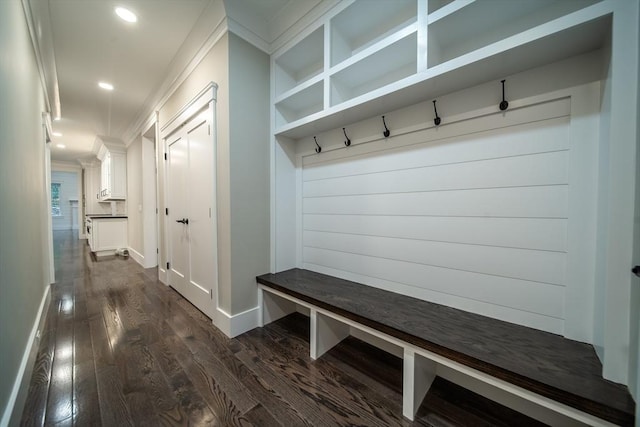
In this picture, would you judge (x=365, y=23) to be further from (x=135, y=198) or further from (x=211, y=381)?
(x=135, y=198)

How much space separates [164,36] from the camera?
2.14 metres

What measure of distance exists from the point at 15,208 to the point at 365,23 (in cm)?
246

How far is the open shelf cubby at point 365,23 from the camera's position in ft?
4.82

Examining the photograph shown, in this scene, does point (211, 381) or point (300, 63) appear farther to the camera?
point (300, 63)

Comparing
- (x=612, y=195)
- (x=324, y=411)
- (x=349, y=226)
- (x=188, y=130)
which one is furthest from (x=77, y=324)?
(x=612, y=195)

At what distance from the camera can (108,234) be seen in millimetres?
5027

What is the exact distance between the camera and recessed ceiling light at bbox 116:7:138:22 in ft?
6.05

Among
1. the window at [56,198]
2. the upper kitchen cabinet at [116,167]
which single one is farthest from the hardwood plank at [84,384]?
the window at [56,198]

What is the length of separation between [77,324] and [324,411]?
7.76ft

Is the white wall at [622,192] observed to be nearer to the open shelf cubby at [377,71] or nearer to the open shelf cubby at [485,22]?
the open shelf cubby at [485,22]

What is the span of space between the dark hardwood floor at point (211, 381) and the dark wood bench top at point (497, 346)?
414mm

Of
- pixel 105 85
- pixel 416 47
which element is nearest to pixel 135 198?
pixel 105 85

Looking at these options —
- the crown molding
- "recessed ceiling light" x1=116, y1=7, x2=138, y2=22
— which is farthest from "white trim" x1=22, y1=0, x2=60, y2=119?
the crown molding

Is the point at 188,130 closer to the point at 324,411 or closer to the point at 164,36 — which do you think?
the point at 164,36
